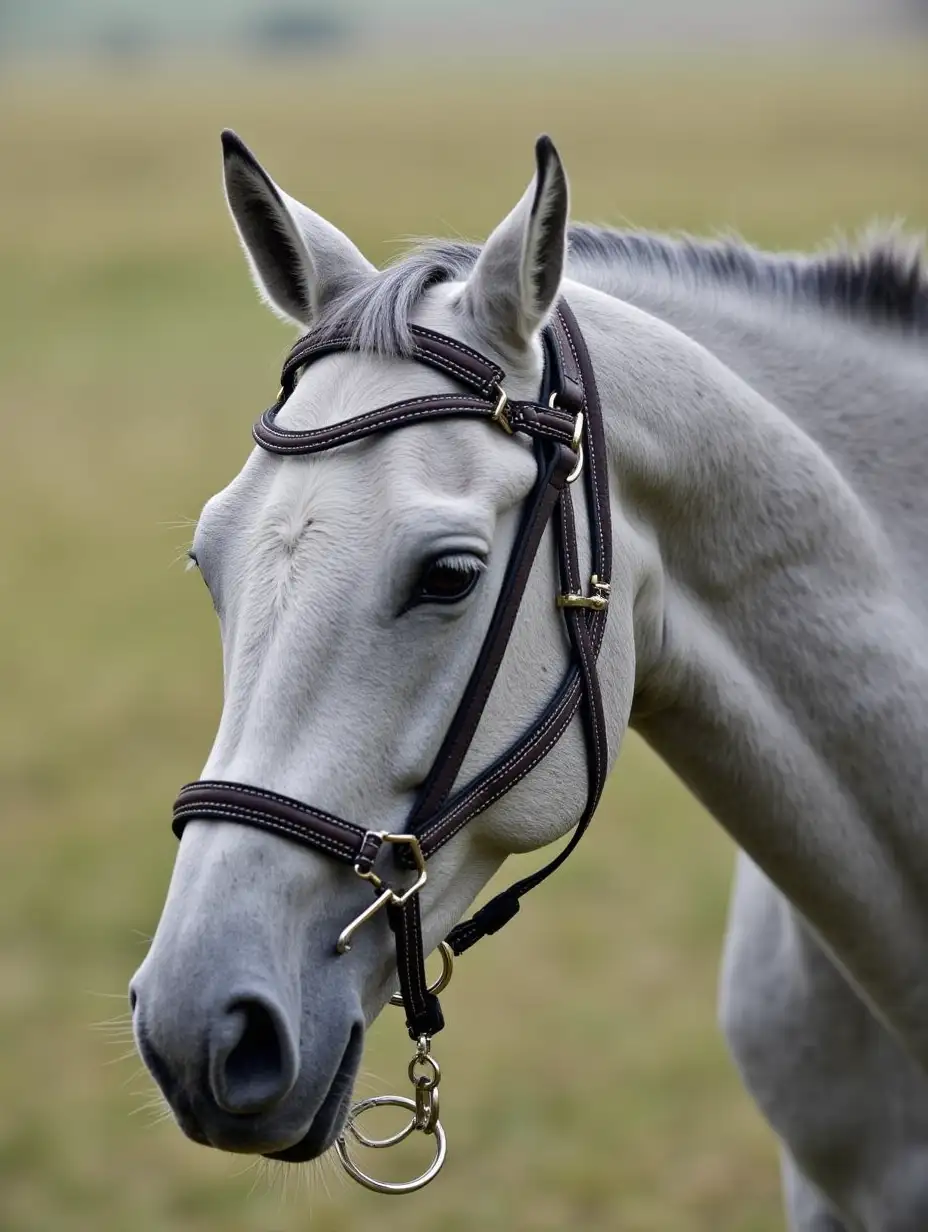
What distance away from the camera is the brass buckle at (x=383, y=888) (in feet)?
6.48

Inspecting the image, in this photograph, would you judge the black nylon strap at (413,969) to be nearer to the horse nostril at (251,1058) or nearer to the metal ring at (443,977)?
the metal ring at (443,977)

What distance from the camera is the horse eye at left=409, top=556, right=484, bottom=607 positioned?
200cm

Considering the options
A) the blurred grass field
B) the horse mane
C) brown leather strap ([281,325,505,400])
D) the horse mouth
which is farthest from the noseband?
the blurred grass field

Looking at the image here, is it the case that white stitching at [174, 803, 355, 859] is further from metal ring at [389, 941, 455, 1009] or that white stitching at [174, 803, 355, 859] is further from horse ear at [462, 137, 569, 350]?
horse ear at [462, 137, 569, 350]

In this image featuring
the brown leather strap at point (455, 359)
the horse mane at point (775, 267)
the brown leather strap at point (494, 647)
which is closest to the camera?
the brown leather strap at point (494, 647)

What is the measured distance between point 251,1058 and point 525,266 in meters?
1.23

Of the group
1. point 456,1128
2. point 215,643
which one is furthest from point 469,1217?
point 215,643

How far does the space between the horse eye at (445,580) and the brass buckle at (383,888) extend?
0.34 m

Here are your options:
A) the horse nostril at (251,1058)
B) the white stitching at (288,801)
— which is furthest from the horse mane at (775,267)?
the horse nostril at (251,1058)

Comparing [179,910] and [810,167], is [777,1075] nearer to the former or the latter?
[179,910]

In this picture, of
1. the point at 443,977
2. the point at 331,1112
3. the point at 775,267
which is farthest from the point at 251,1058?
the point at 775,267

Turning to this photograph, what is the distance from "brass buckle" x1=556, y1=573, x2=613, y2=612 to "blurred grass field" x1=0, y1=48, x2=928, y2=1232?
1.03 m

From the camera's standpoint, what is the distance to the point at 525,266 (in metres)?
2.11

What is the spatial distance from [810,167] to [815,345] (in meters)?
29.9
